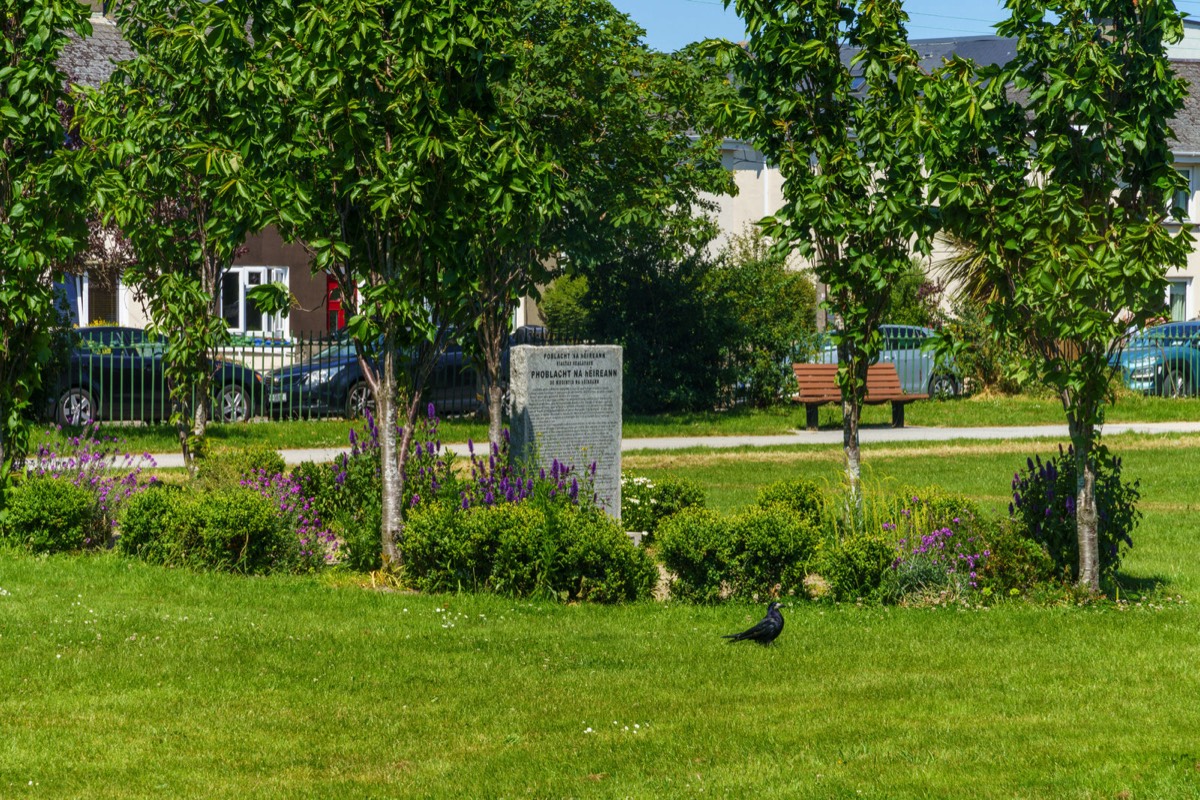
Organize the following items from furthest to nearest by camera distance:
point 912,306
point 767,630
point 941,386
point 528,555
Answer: point 912,306 < point 941,386 < point 528,555 < point 767,630

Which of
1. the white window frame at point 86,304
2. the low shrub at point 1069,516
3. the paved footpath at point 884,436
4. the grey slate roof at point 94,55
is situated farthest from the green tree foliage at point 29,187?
the white window frame at point 86,304

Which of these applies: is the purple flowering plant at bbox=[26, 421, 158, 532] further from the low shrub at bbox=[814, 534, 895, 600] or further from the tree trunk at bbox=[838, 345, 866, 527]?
the tree trunk at bbox=[838, 345, 866, 527]

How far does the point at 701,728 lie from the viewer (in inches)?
283

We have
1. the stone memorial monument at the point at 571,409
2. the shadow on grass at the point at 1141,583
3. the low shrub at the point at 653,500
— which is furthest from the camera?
the low shrub at the point at 653,500

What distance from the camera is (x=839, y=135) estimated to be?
40.1ft

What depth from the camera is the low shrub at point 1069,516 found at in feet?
→ 34.9

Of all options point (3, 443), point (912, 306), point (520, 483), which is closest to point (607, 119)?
point (520, 483)

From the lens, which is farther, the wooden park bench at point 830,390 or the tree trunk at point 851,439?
the wooden park bench at point 830,390

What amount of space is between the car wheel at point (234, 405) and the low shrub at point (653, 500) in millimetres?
10730

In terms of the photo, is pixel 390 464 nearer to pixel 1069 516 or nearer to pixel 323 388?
pixel 1069 516

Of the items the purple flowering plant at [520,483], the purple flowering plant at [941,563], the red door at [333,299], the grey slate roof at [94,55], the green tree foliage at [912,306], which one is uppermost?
the grey slate roof at [94,55]

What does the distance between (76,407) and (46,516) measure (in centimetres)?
1044

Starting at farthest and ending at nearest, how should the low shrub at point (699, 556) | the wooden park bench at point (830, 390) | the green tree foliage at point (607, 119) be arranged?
1. the wooden park bench at point (830, 390)
2. the green tree foliage at point (607, 119)
3. the low shrub at point (699, 556)

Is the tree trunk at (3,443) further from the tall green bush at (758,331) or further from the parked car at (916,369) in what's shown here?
the parked car at (916,369)
